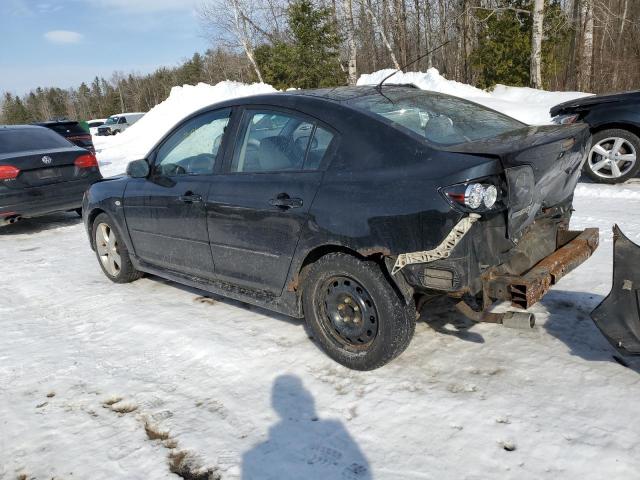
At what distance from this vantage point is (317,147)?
10.8 feet

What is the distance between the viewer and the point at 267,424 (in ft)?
9.27

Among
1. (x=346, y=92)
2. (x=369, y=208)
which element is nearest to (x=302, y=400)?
(x=369, y=208)

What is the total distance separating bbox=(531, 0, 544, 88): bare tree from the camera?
14172mm

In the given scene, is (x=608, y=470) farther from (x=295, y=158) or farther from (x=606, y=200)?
(x=606, y=200)

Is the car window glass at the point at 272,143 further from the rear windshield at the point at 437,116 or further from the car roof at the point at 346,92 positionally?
→ the rear windshield at the point at 437,116

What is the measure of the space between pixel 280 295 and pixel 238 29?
30.6 metres

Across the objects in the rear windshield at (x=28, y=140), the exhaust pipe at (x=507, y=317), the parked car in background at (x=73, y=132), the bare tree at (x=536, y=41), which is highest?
the bare tree at (x=536, y=41)

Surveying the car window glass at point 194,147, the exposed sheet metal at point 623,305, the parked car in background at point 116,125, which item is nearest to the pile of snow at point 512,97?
the car window glass at point 194,147

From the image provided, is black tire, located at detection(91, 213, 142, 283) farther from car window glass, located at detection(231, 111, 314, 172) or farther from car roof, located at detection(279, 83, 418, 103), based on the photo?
car roof, located at detection(279, 83, 418, 103)

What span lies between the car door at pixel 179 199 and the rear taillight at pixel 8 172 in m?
3.72

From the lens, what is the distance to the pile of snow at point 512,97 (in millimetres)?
12359

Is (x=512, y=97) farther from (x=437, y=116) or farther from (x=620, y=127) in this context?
(x=437, y=116)

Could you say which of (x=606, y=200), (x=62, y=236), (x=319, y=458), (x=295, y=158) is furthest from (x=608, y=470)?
(x=62, y=236)

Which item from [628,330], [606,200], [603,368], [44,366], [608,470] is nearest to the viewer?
[608,470]
